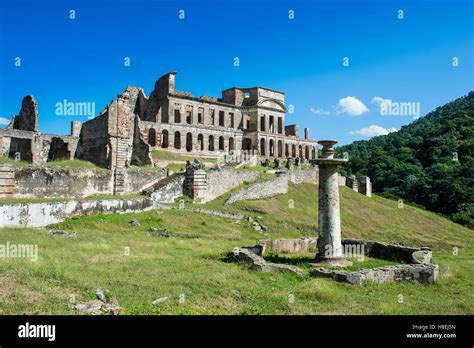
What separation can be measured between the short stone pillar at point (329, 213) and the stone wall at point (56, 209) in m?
11.8

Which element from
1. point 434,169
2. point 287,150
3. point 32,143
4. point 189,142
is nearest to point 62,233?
point 32,143

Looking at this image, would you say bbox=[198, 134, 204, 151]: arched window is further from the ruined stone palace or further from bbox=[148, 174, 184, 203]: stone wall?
bbox=[148, 174, 184, 203]: stone wall

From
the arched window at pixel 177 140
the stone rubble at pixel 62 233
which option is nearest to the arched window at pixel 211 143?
the arched window at pixel 177 140

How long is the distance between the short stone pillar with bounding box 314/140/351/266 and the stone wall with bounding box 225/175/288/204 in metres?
14.5

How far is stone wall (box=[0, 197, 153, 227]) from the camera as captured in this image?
58.9 ft

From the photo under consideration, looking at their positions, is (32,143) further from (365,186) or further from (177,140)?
(365,186)

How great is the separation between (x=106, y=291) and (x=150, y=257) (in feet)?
14.8

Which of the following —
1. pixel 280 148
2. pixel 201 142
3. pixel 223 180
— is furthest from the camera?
pixel 280 148

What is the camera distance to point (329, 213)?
15719 millimetres

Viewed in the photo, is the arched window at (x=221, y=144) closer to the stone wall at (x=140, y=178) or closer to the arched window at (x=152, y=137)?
the arched window at (x=152, y=137)

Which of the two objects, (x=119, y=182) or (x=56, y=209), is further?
(x=119, y=182)

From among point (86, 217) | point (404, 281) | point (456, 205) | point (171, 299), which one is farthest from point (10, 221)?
point (456, 205)

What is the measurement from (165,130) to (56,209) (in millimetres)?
27017

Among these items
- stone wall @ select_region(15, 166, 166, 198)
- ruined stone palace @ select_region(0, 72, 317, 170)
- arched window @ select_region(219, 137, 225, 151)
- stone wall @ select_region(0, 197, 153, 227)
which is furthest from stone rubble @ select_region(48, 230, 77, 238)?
arched window @ select_region(219, 137, 225, 151)
